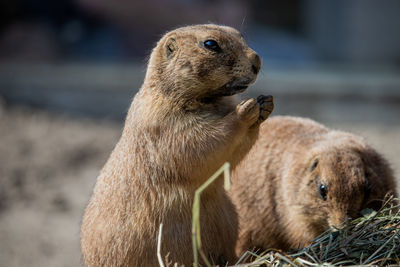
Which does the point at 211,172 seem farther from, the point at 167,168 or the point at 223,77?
the point at 223,77

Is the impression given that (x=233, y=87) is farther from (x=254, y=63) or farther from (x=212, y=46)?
(x=212, y=46)

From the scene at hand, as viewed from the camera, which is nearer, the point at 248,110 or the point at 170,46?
the point at 248,110

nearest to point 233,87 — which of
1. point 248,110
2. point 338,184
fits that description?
point 248,110

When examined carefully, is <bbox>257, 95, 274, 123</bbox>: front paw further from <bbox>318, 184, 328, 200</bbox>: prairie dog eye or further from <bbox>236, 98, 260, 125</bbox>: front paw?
<bbox>318, 184, 328, 200</bbox>: prairie dog eye

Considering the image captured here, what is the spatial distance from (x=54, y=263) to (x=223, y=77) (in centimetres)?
453

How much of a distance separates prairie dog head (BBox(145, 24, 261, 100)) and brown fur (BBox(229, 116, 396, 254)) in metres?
0.80

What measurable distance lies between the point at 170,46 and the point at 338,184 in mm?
1851

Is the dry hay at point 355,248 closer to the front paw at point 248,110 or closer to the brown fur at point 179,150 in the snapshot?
the brown fur at point 179,150

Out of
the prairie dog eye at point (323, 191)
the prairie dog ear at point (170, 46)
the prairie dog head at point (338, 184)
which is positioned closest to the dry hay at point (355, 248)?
the prairie dog head at point (338, 184)

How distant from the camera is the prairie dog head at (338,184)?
4.46 meters

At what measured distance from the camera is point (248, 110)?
3848 mm

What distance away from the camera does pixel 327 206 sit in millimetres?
4625

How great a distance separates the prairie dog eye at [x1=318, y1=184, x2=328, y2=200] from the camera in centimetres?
466

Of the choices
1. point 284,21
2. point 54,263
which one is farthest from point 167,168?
point 284,21
